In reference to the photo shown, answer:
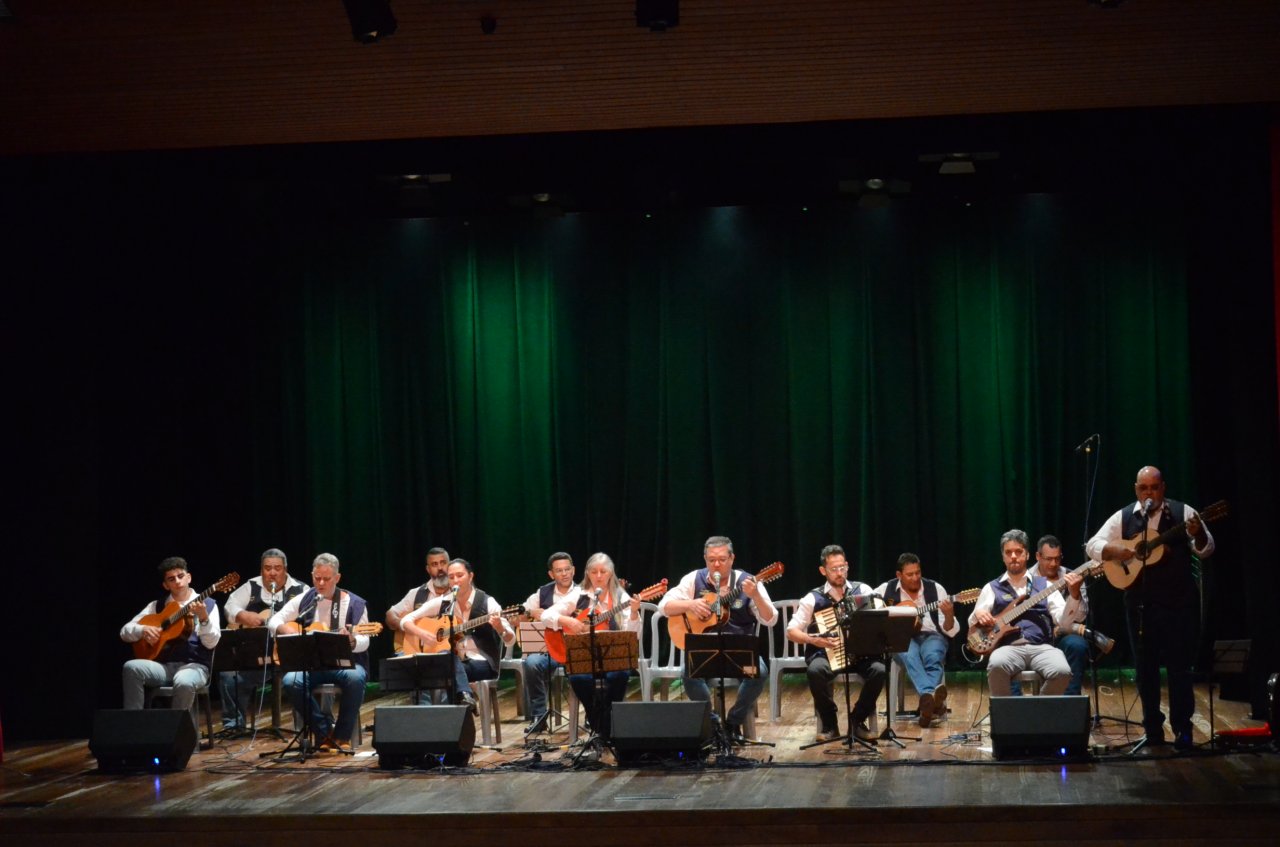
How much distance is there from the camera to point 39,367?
9.76m

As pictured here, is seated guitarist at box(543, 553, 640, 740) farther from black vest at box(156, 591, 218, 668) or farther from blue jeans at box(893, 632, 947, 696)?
black vest at box(156, 591, 218, 668)

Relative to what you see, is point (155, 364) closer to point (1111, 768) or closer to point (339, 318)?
point (339, 318)

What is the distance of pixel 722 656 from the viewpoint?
7727mm

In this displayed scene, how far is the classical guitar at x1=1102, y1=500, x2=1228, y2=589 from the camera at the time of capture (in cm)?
745

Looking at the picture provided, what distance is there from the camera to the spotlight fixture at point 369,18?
275 inches

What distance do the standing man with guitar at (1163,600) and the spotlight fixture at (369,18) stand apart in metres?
4.57

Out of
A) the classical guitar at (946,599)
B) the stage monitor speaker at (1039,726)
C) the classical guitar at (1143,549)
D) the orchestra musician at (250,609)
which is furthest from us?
the orchestra musician at (250,609)

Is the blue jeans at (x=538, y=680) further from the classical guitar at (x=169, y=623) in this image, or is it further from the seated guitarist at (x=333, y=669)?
the classical guitar at (x=169, y=623)

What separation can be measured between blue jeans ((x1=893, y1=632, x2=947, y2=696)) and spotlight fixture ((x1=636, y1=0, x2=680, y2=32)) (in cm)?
417

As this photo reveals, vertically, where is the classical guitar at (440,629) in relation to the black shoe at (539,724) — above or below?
above

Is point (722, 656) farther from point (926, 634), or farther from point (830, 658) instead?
point (926, 634)

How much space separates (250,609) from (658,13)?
5070 mm

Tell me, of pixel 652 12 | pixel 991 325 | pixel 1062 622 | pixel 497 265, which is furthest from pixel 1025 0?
pixel 497 265

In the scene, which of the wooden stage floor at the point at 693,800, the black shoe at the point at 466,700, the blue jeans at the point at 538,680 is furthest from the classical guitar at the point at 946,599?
the black shoe at the point at 466,700
